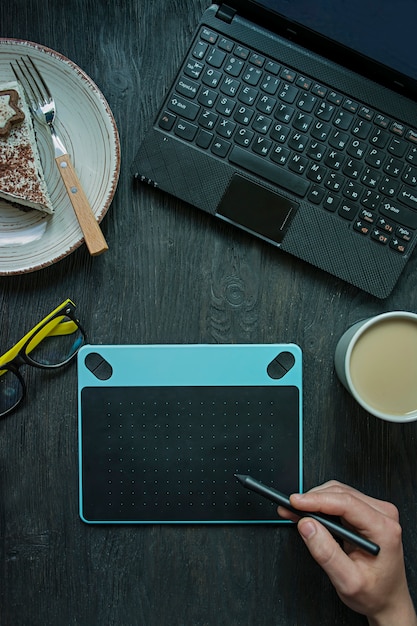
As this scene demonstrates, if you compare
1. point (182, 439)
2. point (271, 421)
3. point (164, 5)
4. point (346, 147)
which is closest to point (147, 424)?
point (182, 439)

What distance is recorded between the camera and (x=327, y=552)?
0.66 m

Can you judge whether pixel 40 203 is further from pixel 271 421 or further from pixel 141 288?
pixel 271 421

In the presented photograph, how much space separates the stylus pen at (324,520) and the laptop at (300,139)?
0.89 feet

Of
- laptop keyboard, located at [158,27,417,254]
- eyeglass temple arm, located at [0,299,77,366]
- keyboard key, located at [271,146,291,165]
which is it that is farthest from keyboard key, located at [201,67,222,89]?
eyeglass temple arm, located at [0,299,77,366]

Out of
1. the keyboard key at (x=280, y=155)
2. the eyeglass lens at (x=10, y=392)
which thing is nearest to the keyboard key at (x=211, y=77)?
the keyboard key at (x=280, y=155)

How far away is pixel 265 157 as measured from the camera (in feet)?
2.47

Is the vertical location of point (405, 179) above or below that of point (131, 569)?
above

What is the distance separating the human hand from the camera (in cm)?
67

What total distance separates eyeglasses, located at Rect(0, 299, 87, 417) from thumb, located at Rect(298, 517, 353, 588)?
0.36 m

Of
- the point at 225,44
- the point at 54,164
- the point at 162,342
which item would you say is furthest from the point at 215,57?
the point at 162,342

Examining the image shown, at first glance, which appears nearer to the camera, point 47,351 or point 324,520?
point 324,520

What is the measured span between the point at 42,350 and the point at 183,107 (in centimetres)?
35

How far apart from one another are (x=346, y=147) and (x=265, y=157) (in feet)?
0.32

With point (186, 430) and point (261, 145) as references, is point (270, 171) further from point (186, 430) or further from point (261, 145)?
point (186, 430)
